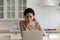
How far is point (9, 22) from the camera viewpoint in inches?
198

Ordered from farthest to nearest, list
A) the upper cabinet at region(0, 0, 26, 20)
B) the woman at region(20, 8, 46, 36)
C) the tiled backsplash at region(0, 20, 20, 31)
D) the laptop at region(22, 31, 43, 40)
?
the tiled backsplash at region(0, 20, 20, 31) → the upper cabinet at region(0, 0, 26, 20) → the woman at region(20, 8, 46, 36) → the laptop at region(22, 31, 43, 40)

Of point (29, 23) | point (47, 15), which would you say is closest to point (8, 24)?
point (47, 15)

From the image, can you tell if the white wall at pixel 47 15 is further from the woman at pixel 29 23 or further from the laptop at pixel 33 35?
the laptop at pixel 33 35

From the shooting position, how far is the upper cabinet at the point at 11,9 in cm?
464

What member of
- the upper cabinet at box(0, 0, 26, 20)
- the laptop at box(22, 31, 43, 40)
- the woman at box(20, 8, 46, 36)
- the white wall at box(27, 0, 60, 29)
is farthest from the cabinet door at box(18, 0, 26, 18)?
the laptop at box(22, 31, 43, 40)

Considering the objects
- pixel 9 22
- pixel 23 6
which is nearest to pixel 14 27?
pixel 9 22

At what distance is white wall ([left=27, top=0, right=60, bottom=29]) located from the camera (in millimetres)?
5012

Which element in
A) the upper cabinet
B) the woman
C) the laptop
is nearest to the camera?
the laptop

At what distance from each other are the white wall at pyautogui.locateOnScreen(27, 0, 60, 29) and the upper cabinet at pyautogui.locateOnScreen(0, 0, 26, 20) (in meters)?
0.43

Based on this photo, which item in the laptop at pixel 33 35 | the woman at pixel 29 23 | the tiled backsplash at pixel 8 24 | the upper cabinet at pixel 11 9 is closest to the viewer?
the laptop at pixel 33 35

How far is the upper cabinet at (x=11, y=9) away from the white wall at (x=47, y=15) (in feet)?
1.41

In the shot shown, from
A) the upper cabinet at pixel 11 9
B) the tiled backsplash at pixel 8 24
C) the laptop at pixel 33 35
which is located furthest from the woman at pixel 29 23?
the tiled backsplash at pixel 8 24

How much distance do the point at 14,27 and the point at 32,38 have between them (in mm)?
2957

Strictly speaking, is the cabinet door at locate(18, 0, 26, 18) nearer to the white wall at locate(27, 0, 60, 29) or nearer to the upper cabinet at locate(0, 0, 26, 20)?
the upper cabinet at locate(0, 0, 26, 20)
